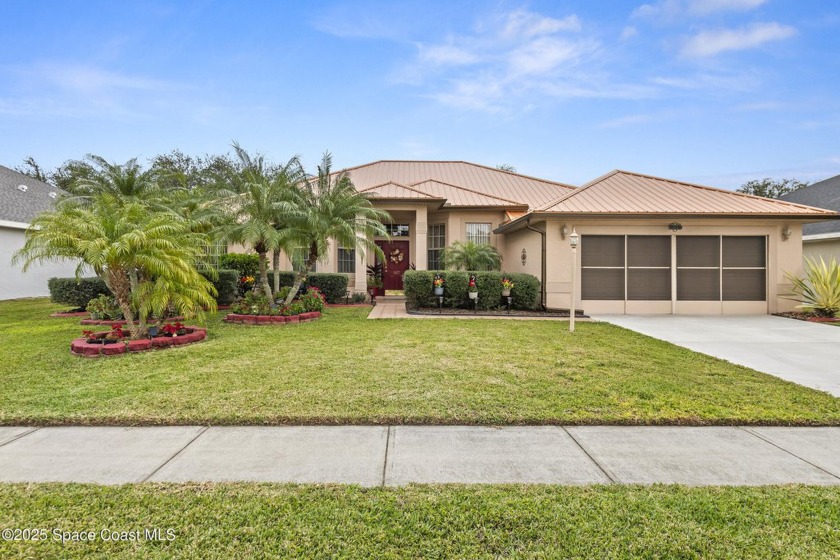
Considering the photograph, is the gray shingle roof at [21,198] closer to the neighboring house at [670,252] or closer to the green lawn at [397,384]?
the green lawn at [397,384]

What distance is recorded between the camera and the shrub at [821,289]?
1077 centimetres

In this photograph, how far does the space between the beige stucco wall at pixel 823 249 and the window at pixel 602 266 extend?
9696 mm

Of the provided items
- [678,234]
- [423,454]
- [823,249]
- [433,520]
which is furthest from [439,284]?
[823,249]

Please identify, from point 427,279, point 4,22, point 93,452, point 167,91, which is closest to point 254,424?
point 93,452

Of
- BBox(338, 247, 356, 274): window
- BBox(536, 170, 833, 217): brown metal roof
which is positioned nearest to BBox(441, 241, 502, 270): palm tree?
BBox(536, 170, 833, 217): brown metal roof

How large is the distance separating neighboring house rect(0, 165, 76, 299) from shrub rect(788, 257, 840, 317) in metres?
25.5

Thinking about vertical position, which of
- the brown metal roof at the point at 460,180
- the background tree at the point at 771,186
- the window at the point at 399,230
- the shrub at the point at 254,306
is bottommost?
the shrub at the point at 254,306

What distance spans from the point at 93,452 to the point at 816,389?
7526mm

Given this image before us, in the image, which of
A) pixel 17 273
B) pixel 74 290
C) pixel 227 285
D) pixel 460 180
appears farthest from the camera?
pixel 460 180

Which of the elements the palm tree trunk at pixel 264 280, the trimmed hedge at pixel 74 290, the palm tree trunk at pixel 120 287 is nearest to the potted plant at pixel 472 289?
the palm tree trunk at pixel 264 280

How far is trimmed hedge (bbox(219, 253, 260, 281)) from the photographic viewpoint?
14.1m

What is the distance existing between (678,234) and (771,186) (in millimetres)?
33671

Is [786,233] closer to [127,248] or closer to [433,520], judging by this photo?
[433,520]

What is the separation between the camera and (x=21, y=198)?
18.3 metres
